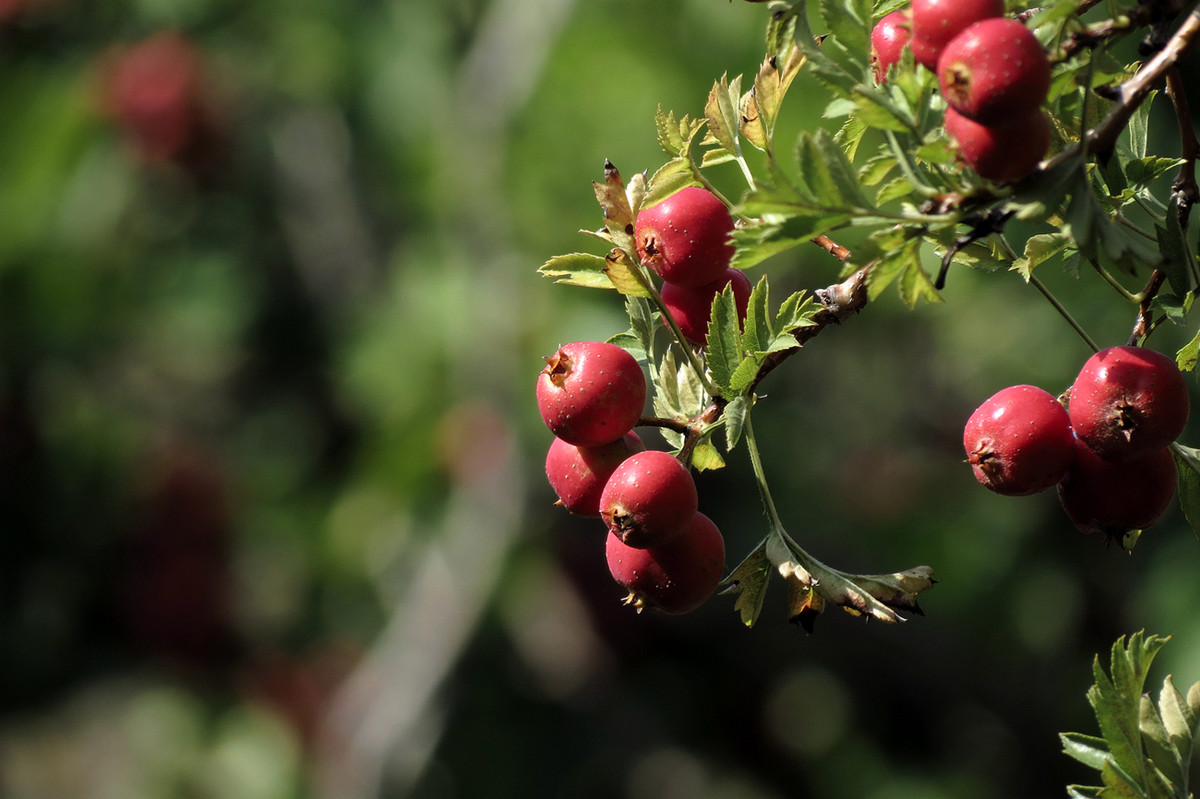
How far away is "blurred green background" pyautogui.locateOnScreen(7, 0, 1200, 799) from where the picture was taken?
3.36m

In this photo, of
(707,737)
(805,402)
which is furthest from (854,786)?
(805,402)

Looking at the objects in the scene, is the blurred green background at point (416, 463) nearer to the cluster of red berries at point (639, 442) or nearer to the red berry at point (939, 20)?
the cluster of red berries at point (639, 442)

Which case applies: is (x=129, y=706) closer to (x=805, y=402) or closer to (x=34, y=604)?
(x=34, y=604)

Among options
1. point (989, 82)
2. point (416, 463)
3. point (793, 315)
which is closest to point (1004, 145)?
point (989, 82)

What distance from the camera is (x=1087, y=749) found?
685mm

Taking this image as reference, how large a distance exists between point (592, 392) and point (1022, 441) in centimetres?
24

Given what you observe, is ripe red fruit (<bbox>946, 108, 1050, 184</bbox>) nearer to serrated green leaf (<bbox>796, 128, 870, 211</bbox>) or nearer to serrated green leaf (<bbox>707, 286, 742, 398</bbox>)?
serrated green leaf (<bbox>796, 128, 870, 211</bbox>)

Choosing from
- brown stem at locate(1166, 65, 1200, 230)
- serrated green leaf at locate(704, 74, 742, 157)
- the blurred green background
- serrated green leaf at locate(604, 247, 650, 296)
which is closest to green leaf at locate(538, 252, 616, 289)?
serrated green leaf at locate(604, 247, 650, 296)

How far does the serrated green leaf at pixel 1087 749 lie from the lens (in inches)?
26.5

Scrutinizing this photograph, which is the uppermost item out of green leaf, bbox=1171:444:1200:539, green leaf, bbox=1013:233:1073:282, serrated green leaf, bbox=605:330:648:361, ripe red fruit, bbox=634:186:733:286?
ripe red fruit, bbox=634:186:733:286

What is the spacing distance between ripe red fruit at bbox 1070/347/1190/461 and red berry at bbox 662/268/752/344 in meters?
0.21

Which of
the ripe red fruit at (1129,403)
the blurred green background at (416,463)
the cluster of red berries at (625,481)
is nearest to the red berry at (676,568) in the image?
the cluster of red berries at (625,481)

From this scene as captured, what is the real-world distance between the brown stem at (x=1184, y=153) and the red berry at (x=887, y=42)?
5.4 inches

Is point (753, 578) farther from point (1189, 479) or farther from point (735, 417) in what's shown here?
point (1189, 479)
